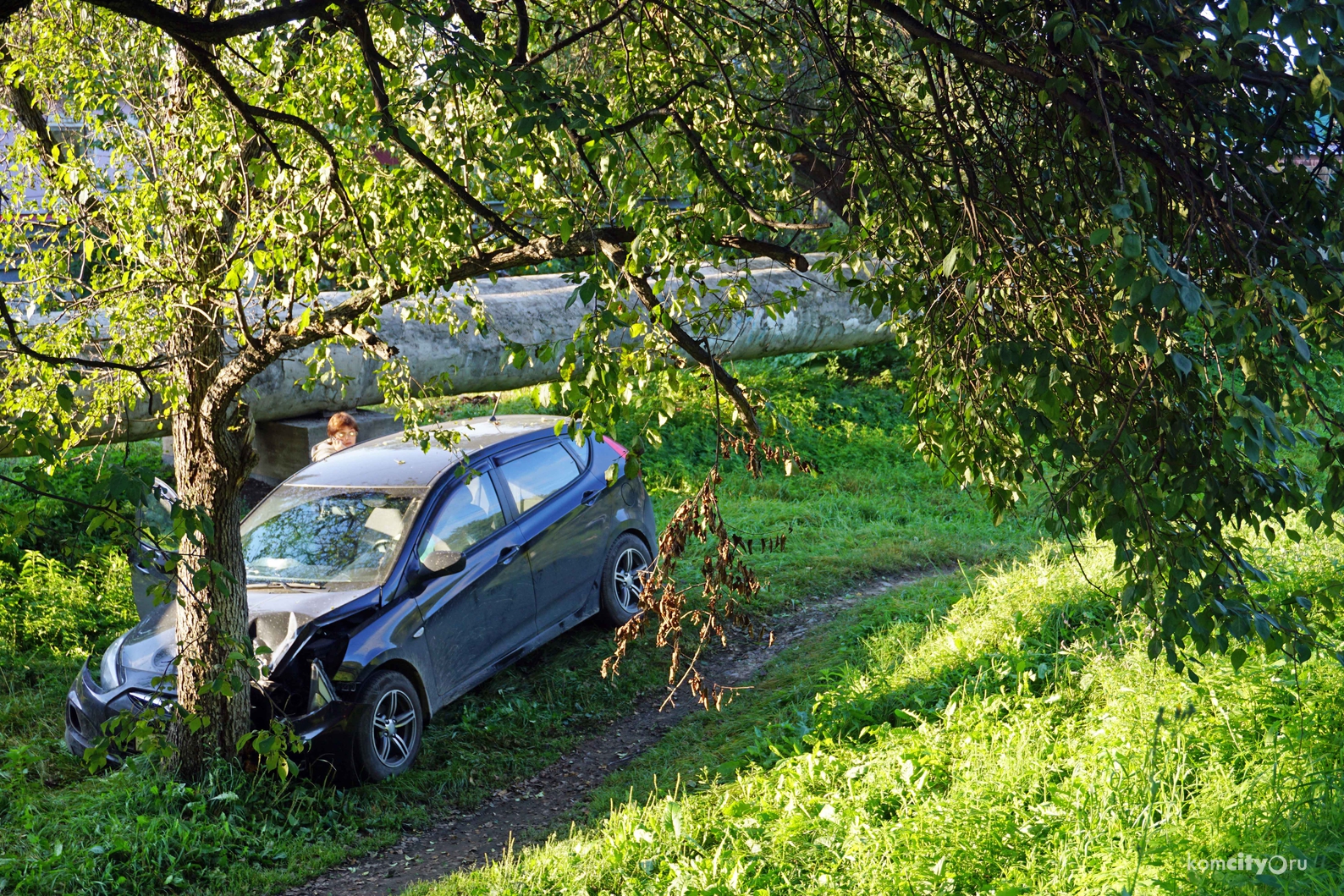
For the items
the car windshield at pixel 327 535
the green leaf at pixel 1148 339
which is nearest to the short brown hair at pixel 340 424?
the car windshield at pixel 327 535

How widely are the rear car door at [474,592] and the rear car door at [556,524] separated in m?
0.14

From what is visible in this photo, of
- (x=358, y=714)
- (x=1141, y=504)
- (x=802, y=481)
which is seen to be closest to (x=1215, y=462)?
(x=1141, y=504)

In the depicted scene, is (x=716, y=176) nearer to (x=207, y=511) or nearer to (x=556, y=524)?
(x=207, y=511)

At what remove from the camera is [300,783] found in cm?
574

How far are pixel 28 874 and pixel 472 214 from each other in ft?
11.8

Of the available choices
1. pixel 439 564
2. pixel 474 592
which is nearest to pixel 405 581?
pixel 439 564

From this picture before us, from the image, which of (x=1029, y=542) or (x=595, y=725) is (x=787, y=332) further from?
(x=595, y=725)

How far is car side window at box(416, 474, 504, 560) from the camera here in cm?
662

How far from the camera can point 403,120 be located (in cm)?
481

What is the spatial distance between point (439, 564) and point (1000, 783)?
3620 millimetres

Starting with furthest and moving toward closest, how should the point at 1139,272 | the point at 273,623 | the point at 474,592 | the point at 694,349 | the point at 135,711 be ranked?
the point at 474,592 → the point at 273,623 → the point at 135,711 → the point at 694,349 → the point at 1139,272

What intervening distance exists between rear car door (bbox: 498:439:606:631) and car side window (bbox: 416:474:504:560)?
180mm

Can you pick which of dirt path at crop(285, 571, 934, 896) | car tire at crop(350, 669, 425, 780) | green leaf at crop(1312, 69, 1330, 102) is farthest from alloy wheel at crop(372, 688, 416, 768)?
green leaf at crop(1312, 69, 1330, 102)

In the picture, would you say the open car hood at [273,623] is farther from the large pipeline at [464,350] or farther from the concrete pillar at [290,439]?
the concrete pillar at [290,439]
